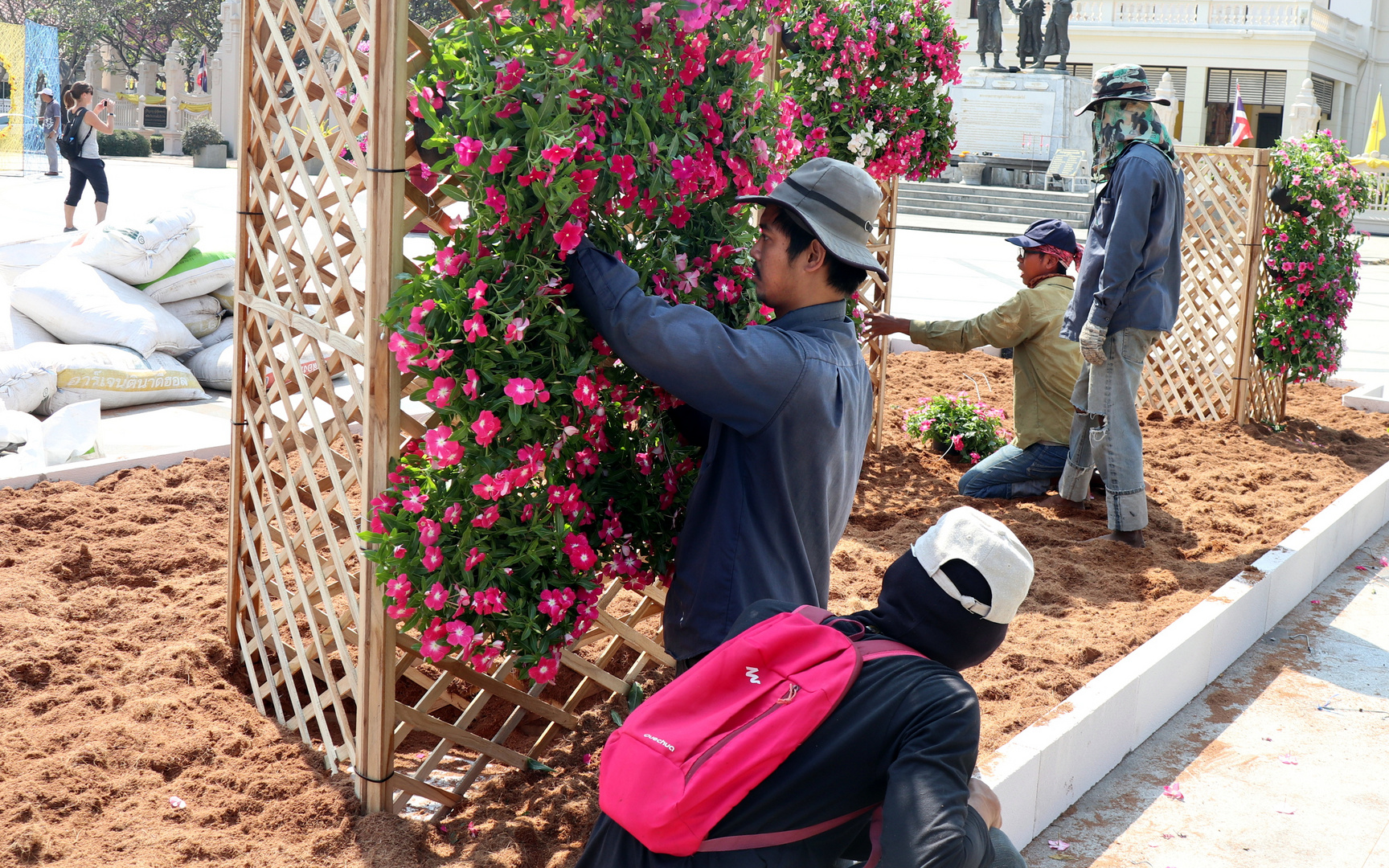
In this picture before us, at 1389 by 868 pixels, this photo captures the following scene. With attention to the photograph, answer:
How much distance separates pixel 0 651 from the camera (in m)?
3.25

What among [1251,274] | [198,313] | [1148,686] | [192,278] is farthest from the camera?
[1251,274]

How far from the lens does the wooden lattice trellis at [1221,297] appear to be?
6.96m

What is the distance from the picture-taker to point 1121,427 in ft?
15.6

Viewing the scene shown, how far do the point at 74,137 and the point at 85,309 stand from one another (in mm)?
8811

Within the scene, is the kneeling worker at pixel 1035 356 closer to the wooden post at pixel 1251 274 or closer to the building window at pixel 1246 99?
the wooden post at pixel 1251 274

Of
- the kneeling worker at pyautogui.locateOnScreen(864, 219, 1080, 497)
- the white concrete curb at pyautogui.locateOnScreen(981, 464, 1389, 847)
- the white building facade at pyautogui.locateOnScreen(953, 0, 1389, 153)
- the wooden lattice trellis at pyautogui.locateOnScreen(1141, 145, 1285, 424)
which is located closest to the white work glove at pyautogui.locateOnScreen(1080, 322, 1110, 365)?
the kneeling worker at pyautogui.locateOnScreen(864, 219, 1080, 497)

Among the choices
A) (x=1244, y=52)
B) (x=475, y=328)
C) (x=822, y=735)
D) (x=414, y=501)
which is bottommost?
(x=822, y=735)

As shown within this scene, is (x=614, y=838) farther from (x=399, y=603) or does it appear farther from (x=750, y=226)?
(x=750, y=226)

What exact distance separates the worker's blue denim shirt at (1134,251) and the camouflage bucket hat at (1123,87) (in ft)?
0.66

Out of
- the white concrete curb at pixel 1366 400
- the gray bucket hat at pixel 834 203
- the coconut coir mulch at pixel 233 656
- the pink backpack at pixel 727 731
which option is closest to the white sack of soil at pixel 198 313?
the coconut coir mulch at pixel 233 656

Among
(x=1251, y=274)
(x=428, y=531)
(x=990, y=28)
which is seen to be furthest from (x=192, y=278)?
(x=990, y=28)

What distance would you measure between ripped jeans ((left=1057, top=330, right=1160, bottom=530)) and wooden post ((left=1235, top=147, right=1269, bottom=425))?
256 cm

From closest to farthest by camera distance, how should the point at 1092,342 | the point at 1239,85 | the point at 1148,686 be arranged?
the point at 1148,686, the point at 1092,342, the point at 1239,85

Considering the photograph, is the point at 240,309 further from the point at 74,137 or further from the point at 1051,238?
the point at 74,137
